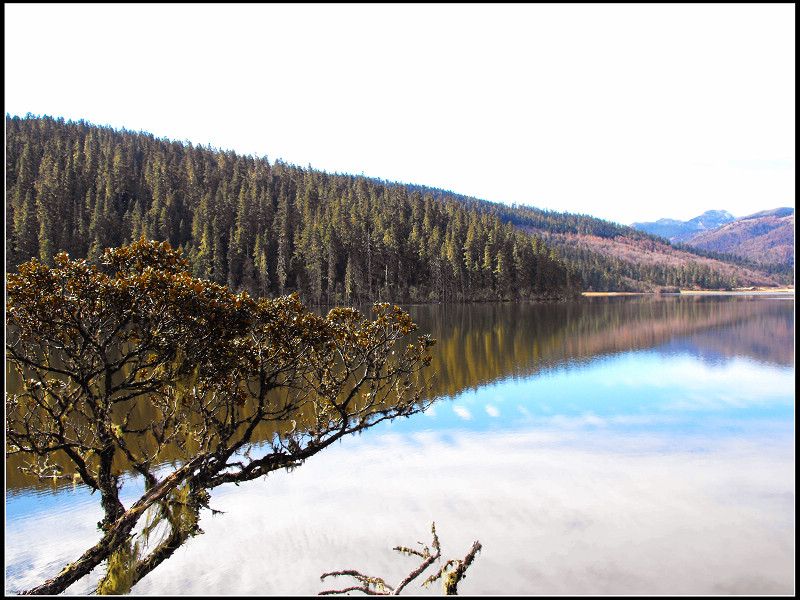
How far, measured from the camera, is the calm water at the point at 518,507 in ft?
34.5

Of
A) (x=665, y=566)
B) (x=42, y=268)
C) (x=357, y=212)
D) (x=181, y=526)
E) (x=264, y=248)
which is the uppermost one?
(x=357, y=212)

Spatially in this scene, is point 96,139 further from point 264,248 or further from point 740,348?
point 740,348

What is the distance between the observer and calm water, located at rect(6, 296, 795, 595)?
34.5 feet

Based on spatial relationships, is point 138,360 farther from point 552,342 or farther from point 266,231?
point 266,231

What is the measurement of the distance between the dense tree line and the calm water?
244 ft

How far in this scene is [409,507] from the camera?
13.5 meters

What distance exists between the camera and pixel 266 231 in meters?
99.1

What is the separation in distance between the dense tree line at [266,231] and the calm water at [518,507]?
244 ft


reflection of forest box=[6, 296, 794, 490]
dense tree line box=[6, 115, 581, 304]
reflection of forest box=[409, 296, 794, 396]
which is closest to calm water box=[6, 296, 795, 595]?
reflection of forest box=[6, 296, 794, 490]

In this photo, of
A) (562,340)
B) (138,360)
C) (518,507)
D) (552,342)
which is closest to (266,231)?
(562,340)

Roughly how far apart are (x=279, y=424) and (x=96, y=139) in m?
171

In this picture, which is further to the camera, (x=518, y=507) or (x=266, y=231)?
(x=266, y=231)

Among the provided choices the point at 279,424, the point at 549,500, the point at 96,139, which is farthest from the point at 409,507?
the point at 96,139

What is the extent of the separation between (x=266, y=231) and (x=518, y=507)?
303 ft
